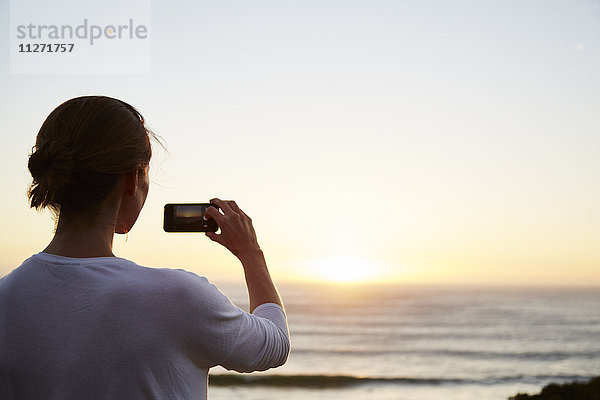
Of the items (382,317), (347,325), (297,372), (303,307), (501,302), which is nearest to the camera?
(297,372)

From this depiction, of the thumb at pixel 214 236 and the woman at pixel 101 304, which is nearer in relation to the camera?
the woman at pixel 101 304

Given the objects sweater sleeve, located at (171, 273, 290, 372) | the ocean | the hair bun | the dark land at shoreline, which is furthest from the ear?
the ocean

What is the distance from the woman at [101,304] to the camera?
95 centimetres

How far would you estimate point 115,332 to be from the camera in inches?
37.1

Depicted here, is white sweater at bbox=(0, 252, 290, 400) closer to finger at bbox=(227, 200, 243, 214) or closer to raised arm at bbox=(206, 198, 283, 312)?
raised arm at bbox=(206, 198, 283, 312)

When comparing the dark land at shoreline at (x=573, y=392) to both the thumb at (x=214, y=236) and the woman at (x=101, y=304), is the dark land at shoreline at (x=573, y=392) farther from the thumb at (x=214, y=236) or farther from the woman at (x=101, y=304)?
the woman at (x=101, y=304)

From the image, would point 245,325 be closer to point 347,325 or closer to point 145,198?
point 145,198

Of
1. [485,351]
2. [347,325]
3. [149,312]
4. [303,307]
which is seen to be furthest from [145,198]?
[303,307]

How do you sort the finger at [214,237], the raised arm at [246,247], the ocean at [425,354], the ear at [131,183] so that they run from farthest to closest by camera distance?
the ocean at [425,354]
the finger at [214,237]
the raised arm at [246,247]
the ear at [131,183]

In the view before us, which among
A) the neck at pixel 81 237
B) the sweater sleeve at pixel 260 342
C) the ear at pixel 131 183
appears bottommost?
the sweater sleeve at pixel 260 342

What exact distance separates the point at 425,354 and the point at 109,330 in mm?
23672

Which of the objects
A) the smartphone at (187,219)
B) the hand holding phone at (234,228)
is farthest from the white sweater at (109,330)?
the smartphone at (187,219)

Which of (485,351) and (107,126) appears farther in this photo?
(485,351)

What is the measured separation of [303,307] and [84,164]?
42.4 metres
